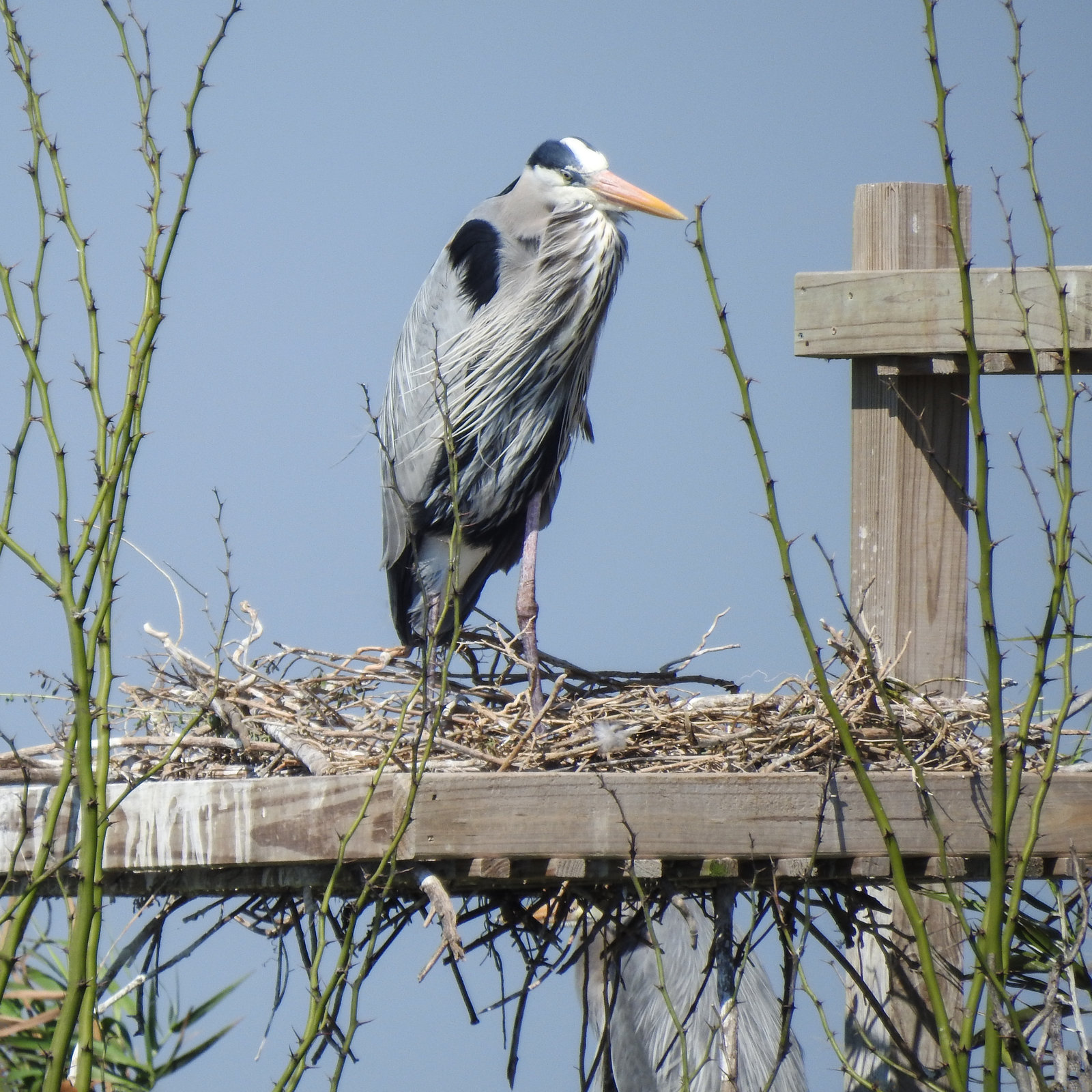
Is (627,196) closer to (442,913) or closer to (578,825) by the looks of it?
(578,825)

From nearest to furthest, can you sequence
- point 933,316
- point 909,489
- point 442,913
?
point 442,913 → point 933,316 → point 909,489

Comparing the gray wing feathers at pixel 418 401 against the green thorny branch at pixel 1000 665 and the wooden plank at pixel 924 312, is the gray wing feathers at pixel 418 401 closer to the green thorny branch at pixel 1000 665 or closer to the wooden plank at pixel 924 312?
the wooden plank at pixel 924 312

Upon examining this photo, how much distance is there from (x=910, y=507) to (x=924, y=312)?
35cm

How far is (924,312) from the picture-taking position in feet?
7.62

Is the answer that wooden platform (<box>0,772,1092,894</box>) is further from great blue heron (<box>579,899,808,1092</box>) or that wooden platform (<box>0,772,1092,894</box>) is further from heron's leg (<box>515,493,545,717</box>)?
great blue heron (<box>579,899,808,1092</box>)

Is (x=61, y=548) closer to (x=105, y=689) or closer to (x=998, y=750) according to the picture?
(x=105, y=689)

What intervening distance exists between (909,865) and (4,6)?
1462 millimetres

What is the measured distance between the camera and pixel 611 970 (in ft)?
8.89

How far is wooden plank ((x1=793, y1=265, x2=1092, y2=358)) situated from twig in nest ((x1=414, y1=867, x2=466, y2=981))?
1190 millimetres

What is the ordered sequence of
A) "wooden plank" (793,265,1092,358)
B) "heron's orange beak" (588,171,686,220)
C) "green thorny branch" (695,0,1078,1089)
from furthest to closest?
"heron's orange beak" (588,171,686,220) → "wooden plank" (793,265,1092,358) → "green thorny branch" (695,0,1078,1089)

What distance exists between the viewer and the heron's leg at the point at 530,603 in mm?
2621

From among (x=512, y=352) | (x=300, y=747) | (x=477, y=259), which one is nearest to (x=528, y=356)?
(x=512, y=352)

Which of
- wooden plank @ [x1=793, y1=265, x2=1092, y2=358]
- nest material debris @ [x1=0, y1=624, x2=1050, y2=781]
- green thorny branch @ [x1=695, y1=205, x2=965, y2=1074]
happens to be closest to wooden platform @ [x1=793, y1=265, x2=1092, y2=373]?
wooden plank @ [x1=793, y1=265, x2=1092, y2=358]

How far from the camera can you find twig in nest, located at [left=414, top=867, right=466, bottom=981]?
1.49 meters
